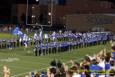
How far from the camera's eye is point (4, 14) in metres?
70.9

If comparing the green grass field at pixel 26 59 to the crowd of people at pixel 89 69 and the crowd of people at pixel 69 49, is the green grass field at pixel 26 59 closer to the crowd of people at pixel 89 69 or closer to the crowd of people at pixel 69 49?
the crowd of people at pixel 69 49

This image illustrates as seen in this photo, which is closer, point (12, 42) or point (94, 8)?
point (12, 42)

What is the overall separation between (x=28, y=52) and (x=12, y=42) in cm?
408

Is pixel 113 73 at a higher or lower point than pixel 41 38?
higher

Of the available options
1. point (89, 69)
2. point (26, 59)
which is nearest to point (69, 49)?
point (26, 59)

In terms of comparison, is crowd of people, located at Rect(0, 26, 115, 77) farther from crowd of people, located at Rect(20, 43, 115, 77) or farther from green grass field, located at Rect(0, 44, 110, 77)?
green grass field, located at Rect(0, 44, 110, 77)

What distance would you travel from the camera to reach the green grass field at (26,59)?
2717 cm

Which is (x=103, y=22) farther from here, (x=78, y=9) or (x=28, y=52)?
(x=28, y=52)

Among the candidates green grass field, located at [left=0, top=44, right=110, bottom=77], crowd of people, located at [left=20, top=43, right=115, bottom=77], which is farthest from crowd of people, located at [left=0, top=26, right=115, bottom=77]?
green grass field, located at [left=0, top=44, right=110, bottom=77]

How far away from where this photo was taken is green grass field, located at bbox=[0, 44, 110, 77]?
89.1ft

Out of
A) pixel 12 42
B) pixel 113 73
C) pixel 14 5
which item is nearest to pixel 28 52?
pixel 12 42

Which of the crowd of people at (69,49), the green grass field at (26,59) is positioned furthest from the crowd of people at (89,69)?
the green grass field at (26,59)

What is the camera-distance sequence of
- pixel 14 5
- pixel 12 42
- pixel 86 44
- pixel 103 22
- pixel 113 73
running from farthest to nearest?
1. pixel 14 5
2. pixel 103 22
3. pixel 86 44
4. pixel 12 42
5. pixel 113 73

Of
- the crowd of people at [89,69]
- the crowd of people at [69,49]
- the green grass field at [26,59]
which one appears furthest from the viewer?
the green grass field at [26,59]
